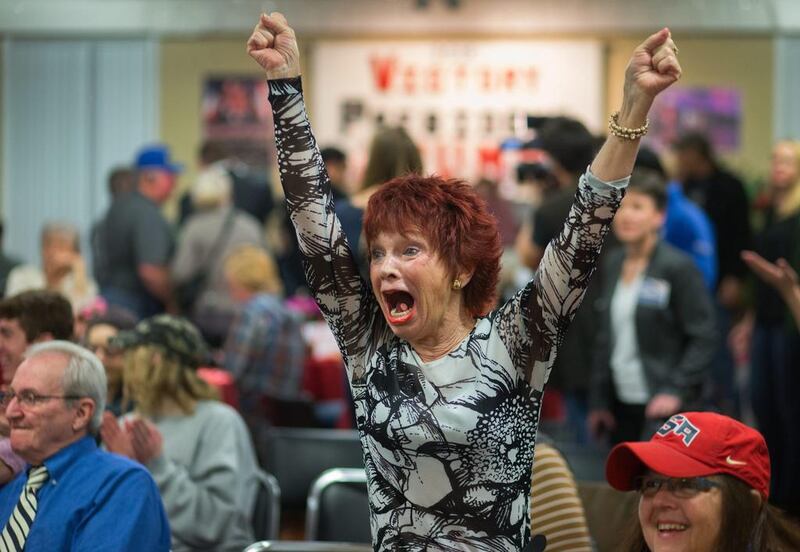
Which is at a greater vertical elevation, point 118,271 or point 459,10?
point 459,10

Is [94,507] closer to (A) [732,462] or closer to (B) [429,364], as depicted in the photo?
(B) [429,364]

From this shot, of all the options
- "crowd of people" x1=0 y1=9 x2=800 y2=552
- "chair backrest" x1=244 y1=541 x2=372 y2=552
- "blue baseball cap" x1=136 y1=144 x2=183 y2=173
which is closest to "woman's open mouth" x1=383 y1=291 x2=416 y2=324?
"crowd of people" x1=0 y1=9 x2=800 y2=552

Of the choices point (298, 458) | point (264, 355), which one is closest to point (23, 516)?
point (298, 458)

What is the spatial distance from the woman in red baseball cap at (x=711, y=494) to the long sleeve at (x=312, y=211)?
649 mm

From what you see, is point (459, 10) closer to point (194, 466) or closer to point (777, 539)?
point (194, 466)

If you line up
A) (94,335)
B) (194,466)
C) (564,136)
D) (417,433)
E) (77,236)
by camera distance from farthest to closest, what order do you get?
(77,236), (564,136), (94,335), (194,466), (417,433)

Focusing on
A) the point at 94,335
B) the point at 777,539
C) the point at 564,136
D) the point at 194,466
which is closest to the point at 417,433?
the point at 777,539

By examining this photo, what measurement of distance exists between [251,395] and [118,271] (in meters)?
1.58

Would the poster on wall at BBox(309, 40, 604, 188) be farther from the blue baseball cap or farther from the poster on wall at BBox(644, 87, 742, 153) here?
the blue baseball cap

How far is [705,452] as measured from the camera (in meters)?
→ 2.76

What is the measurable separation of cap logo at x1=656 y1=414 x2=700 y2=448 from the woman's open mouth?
1.99ft

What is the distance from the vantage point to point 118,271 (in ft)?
26.9

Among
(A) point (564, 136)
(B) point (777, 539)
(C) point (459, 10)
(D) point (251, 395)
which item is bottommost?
(D) point (251, 395)

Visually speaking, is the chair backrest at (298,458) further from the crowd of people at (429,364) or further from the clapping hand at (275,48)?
the clapping hand at (275,48)
